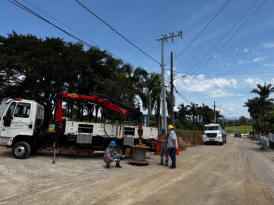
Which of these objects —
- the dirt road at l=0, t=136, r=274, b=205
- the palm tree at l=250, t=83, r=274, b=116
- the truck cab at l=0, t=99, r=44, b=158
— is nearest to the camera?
the dirt road at l=0, t=136, r=274, b=205

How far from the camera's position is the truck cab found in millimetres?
8859

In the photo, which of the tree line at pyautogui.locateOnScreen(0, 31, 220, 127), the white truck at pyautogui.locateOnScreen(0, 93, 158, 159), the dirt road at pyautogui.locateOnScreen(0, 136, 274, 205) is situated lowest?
the dirt road at pyautogui.locateOnScreen(0, 136, 274, 205)

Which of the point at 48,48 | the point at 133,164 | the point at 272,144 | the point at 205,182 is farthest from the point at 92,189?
the point at 272,144

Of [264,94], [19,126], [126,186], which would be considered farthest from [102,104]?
[264,94]

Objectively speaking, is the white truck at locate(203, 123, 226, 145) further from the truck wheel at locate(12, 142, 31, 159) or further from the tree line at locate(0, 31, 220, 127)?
the truck wheel at locate(12, 142, 31, 159)

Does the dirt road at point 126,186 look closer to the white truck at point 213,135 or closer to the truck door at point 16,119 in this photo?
the truck door at point 16,119

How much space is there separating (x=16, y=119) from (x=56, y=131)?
76.1 inches

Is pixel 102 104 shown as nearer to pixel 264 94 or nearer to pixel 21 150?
pixel 21 150

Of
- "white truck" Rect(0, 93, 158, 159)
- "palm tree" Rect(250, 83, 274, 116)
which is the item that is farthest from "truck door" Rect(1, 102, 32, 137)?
"palm tree" Rect(250, 83, 274, 116)

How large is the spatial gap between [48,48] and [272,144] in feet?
79.7

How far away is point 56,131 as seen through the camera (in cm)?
899

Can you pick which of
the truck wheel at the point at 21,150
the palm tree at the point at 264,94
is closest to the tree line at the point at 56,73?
the truck wheel at the point at 21,150

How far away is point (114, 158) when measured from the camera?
8125 millimetres

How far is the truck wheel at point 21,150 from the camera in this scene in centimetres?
889
